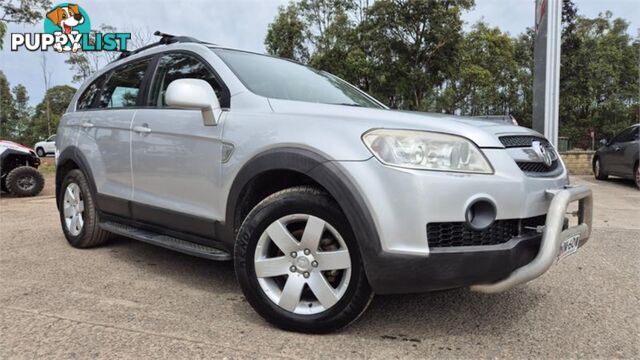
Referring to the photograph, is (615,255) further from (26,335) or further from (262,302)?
(26,335)

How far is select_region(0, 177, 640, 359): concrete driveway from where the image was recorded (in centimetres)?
247

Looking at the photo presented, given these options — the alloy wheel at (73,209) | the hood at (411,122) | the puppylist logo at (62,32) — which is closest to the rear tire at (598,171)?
the hood at (411,122)

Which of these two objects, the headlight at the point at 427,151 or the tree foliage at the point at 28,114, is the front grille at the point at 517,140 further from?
the tree foliage at the point at 28,114

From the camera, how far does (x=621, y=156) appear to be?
1075 centimetres

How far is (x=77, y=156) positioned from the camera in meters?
4.36

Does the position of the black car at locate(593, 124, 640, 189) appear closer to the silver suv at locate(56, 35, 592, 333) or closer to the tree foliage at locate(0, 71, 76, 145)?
the silver suv at locate(56, 35, 592, 333)

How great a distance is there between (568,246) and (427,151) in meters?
0.96

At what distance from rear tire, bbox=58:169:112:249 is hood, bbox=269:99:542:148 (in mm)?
2488

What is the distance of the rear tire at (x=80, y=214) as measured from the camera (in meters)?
4.38

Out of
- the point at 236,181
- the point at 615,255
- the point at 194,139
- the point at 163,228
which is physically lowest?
the point at 615,255

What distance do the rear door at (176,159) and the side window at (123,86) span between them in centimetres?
26

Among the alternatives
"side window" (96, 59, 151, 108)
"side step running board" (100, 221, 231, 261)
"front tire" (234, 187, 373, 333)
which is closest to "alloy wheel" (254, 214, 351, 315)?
"front tire" (234, 187, 373, 333)

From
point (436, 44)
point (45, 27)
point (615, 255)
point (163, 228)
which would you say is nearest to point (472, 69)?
point (436, 44)

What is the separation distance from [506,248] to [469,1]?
22128mm
